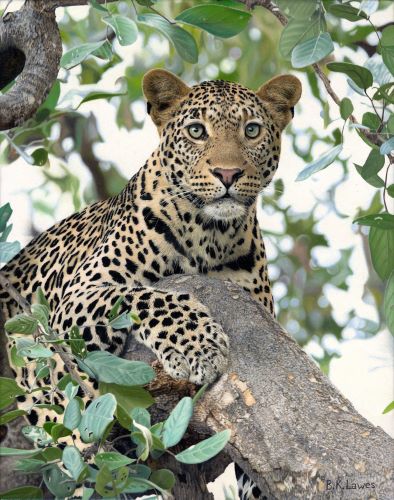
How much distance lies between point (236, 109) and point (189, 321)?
1463 mm

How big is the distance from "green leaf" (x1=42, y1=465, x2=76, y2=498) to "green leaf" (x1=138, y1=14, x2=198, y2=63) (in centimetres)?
169

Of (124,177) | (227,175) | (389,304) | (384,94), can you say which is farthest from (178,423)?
(124,177)

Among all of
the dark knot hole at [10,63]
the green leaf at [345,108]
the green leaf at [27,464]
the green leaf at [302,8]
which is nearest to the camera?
the green leaf at [27,464]

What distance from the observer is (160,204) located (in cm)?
546

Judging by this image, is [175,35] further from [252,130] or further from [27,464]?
[27,464]

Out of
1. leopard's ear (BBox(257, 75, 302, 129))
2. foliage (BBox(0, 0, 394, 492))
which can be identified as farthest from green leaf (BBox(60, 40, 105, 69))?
leopard's ear (BBox(257, 75, 302, 129))

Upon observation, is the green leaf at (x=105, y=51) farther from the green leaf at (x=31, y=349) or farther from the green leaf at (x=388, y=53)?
the green leaf at (x=31, y=349)

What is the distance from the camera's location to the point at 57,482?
318 cm

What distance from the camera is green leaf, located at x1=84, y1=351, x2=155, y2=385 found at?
132 inches

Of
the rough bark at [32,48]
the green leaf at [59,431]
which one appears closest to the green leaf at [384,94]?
the rough bark at [32,48]

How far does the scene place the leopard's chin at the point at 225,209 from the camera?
5188mm

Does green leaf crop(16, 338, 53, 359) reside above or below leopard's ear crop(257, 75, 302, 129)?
above

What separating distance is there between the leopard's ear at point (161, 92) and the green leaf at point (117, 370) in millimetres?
2613

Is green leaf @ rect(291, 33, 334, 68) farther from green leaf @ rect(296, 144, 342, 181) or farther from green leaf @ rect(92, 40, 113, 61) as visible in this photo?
green leaf @ rect(92, 40, 113, 61)
